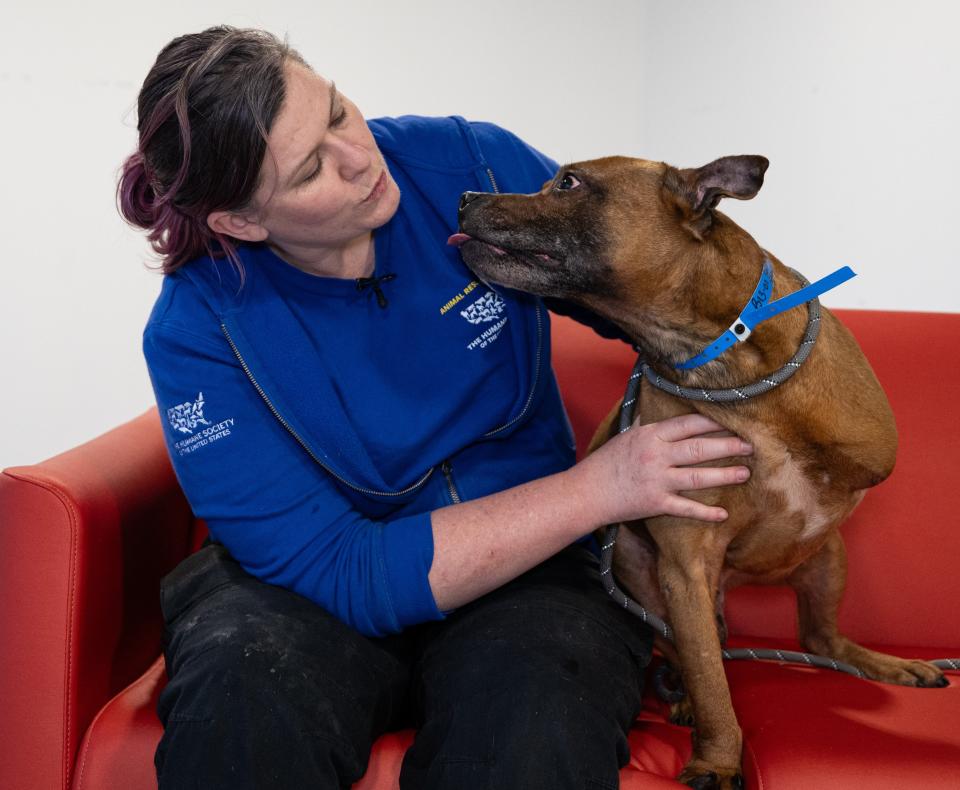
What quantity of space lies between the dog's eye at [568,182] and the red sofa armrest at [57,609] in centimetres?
103

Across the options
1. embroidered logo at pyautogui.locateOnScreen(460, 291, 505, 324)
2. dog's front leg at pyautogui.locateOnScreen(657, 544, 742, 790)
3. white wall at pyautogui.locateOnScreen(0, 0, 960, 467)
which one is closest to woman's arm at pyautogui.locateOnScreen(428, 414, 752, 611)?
dog's front leg at pyautogui.locateOnScreen(657, 544, 742, 790)

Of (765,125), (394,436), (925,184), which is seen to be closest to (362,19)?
(765,125)

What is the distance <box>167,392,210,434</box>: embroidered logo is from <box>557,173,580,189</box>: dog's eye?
2.36 ft

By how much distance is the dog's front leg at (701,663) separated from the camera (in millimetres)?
1636

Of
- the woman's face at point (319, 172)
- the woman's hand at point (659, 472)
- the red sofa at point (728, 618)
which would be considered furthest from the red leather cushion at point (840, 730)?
the woman's face at point (319, 172)

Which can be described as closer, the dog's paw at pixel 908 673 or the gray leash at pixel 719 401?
the gray leash at pixel 719 401

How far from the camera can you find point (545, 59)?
3719 mm

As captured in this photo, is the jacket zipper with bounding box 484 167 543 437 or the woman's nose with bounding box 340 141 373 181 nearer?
the woman's nose with bounding box 340 141 373 181

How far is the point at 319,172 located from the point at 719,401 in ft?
2.55

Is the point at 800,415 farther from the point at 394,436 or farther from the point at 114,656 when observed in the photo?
the point at 114,656

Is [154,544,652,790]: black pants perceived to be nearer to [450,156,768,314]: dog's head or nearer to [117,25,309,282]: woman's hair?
[450,156,768,314]: dog's head

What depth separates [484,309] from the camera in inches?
75.0

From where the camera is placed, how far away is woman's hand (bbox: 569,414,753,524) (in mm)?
1652

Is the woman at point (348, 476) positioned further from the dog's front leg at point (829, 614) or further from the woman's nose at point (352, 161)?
the dog's front leg at point (829, 614)
